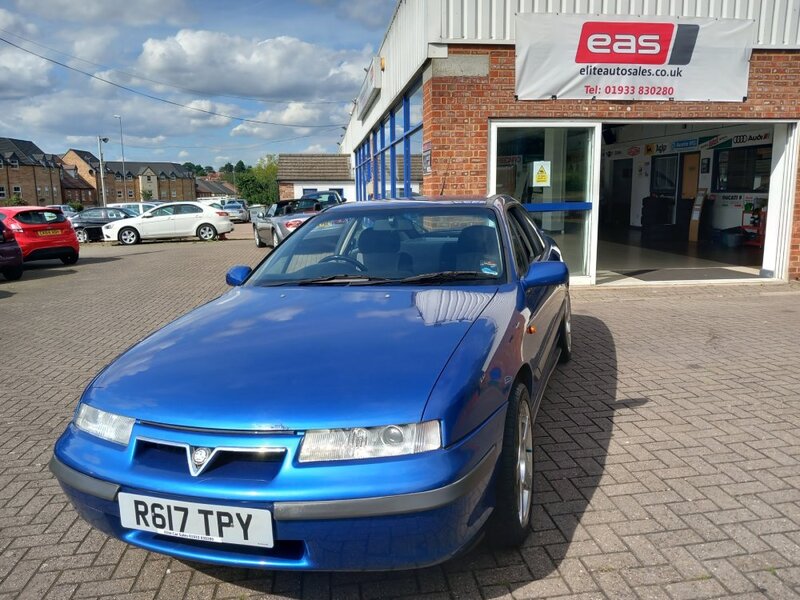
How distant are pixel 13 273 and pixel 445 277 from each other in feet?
40.9

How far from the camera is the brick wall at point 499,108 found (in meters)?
8.94

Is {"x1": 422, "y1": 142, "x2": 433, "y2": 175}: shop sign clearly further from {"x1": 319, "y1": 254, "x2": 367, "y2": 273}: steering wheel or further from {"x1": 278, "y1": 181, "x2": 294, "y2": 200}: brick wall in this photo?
{"x1": 278, "y1": 181, "x2": 294, "y2": 200}: brick wall

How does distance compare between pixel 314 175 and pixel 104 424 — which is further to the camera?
pixel 314 175

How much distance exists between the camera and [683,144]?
16.6 m

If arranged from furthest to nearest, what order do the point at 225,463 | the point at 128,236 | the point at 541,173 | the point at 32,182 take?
the point at 32,182
the point at 128,236
the point at 541,173
the point at 225,463

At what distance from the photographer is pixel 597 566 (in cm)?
267

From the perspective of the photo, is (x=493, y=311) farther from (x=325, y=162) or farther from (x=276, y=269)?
(x=325, y=162)

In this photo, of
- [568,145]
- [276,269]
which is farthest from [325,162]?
[276,269]

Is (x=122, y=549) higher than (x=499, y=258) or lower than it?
lower

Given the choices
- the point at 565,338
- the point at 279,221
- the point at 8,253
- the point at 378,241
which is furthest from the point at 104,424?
the point at 279,221

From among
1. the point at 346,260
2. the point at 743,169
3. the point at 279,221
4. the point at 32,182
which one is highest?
the point at 32,182

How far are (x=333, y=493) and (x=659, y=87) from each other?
8937mm

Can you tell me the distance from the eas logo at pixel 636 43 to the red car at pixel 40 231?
39.8 feet

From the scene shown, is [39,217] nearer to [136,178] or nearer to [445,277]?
[445,277]
